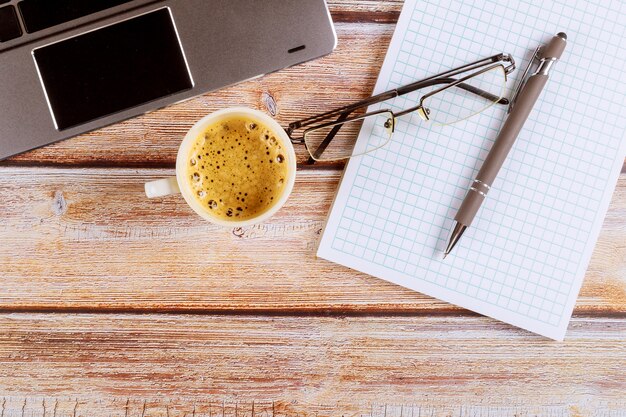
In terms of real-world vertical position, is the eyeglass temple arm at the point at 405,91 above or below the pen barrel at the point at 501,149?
above

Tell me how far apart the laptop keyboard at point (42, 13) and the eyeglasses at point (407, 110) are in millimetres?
282

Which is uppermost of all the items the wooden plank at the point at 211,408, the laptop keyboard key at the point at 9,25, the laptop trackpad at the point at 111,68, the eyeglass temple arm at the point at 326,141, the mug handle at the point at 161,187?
the laptop keyboard key at the point at 9,25

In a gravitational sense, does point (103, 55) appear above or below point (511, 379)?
above

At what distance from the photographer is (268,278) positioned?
2.49 ft

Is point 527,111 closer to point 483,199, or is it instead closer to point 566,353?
point 483,199

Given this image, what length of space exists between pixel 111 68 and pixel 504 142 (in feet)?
1.64

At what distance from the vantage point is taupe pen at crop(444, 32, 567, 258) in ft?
2.40

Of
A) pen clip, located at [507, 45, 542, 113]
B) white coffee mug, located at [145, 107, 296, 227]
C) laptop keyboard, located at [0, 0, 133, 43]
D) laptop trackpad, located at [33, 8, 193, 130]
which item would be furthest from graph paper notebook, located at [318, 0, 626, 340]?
laptop keyboard, located at [0, 0, 133, 43]

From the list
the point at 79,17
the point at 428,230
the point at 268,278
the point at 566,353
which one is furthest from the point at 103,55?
the point at 566,353

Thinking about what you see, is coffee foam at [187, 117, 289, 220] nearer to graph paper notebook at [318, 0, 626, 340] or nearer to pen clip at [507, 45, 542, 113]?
graph paper notebook at [318, 0, 626, 340]

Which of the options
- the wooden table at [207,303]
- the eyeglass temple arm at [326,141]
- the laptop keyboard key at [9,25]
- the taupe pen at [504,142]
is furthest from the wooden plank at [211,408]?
the laptop keyboard key at [9,25]

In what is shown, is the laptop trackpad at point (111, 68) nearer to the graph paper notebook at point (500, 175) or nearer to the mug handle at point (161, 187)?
the mug handle at point (161, 187)

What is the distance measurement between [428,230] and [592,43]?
0.33 metres

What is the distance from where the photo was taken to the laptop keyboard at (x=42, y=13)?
0.68m
